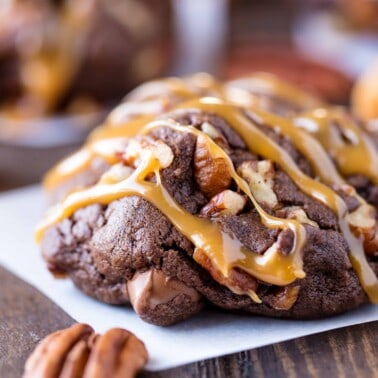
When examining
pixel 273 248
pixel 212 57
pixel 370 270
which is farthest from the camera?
pixel 212 57

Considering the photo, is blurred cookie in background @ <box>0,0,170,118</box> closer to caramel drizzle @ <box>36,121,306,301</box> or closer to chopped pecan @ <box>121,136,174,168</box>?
chopped pecan @ <box>121,136,174,168</box>

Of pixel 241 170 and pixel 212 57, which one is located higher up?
pixel 241 170

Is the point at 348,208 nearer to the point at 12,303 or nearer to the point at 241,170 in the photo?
the point at 241,170

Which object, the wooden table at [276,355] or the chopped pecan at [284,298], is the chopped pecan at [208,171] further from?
the wooden table at [276,355]

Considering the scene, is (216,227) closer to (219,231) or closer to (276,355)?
(219,231)

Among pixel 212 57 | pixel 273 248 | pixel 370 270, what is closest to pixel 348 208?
pixel 370 270

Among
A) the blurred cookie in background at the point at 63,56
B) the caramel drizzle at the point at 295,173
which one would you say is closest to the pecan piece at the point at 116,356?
the caramel drizzle at the point at 295,173
